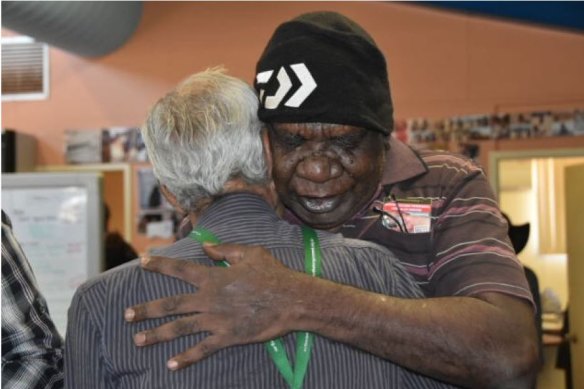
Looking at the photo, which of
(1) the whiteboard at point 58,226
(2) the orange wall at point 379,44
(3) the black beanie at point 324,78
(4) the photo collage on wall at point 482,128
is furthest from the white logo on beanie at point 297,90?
(2) the orange wall at point 379,44

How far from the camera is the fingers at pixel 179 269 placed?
113cm

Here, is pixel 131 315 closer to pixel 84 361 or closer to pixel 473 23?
pixel 84 361

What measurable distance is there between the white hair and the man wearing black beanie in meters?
0.07

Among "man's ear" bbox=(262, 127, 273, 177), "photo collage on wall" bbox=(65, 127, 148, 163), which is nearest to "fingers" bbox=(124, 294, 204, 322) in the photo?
"man's ear" bbox=(262, 127, 273, 177)

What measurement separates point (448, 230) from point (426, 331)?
0.26 m

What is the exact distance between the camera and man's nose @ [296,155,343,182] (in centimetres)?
136

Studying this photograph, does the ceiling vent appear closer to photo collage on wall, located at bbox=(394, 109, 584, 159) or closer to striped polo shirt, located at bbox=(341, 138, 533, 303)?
photo collage on wall, located at bbox=(394, 109, 584, 159)

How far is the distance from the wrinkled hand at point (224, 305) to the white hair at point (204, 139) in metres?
0.15

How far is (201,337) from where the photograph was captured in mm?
1130

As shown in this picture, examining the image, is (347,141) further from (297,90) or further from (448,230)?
(448,230)

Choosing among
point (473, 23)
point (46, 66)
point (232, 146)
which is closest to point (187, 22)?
point (46, 66)

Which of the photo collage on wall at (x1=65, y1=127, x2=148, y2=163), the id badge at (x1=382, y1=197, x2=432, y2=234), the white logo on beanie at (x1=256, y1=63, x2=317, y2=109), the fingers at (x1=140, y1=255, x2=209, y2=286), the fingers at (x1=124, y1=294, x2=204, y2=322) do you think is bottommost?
the fingers at (x1=124, y1=294, x2=204, y2=322)

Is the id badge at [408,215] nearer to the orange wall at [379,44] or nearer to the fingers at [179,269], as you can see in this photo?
the fingers at [179,269]

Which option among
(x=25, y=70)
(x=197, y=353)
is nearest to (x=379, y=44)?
(x=25, y=70)
